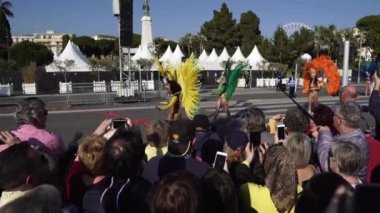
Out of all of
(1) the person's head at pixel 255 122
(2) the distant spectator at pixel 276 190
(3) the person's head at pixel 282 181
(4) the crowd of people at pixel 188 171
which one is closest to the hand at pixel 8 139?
(4) the crowd of people at pixel 188 171

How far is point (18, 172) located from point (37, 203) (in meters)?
0.44

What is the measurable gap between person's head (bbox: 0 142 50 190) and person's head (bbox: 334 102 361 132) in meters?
2.55

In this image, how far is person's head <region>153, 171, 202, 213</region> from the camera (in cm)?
213

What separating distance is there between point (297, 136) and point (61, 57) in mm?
38190

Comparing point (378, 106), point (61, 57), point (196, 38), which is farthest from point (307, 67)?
point (196, 38)

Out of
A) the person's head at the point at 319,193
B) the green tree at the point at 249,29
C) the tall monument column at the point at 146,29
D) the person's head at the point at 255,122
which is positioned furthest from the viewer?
the green tree at the point at 249,29

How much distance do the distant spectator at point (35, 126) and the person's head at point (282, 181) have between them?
1.88m

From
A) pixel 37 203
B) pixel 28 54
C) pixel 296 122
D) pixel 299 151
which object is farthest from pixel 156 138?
pixel 28 54

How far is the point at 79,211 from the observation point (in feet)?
9.71

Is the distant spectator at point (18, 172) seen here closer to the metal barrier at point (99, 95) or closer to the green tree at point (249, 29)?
the metal barrier at point (99, 95)

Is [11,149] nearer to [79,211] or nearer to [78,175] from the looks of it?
[79,211]

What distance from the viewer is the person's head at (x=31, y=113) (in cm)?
386

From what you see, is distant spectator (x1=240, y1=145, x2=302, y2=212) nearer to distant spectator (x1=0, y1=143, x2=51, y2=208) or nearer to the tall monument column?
distant spectator (x1=0, y1=143, x2=51, y2=208)

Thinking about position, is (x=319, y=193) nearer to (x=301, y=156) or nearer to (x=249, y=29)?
(x=301, y=156)
